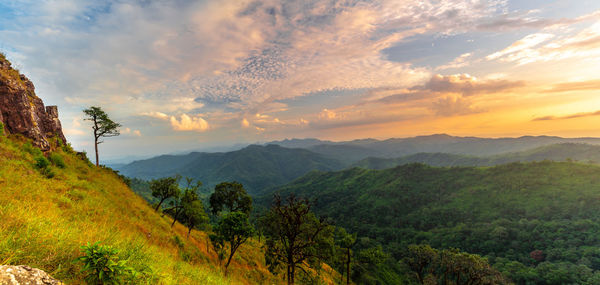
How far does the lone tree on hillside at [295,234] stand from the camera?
19484 mm

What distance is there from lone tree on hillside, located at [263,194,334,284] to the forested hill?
146 feet

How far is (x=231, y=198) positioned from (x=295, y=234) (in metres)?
24.2

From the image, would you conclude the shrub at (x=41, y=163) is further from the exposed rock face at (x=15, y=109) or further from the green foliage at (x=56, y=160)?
the exposed rock face at (x=15, y=109)

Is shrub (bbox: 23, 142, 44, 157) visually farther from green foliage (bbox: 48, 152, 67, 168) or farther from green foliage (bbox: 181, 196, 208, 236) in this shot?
green foliage (bbox: 181, 196, 208, 236)

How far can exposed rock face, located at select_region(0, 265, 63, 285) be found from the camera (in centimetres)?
293

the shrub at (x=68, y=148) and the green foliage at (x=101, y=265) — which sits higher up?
the shrub at (x=68, y=148)

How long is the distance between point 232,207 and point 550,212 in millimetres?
218541

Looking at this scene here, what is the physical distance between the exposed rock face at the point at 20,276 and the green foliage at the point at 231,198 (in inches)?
1484

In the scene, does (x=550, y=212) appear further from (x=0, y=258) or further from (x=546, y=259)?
(x=0, y=258)

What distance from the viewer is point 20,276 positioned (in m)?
3.04

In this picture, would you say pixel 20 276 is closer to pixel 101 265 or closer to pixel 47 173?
pixel 101 265

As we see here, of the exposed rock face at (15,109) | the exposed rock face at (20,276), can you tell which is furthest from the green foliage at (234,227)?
the exposed rock face at (15,109)

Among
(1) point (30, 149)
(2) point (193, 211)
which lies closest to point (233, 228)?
(2) point (193, 211)

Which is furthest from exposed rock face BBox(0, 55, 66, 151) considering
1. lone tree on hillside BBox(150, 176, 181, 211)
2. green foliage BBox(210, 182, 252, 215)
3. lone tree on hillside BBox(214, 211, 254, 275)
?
green foliage BBox(210, 182, 252, 215)
